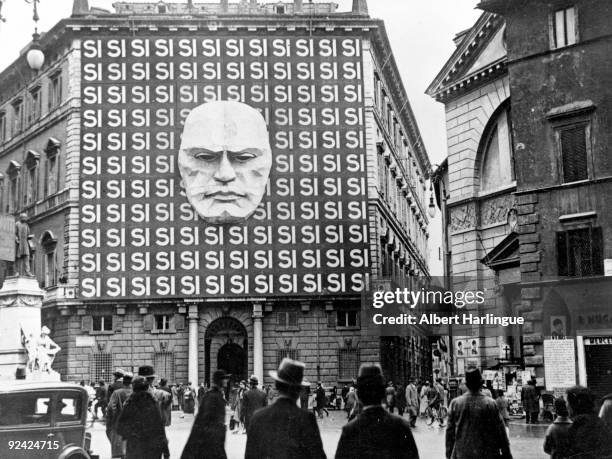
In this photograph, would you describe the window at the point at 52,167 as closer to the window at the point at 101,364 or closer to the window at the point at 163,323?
the window at the point at 163,323

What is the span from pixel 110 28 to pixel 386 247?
56.1 feet

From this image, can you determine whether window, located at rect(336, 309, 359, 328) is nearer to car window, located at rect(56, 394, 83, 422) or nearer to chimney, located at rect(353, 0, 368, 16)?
chimney, located at rect(353, 0, 368, 16)

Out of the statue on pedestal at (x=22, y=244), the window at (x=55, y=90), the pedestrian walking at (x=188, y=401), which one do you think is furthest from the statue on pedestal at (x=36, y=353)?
the window at (x=55, y=90)

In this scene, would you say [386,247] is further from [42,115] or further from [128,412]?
[128,412]

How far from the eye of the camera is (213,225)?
40.4 metres

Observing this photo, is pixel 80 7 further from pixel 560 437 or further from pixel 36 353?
pixel 560 437

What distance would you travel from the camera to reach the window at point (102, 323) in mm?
40844

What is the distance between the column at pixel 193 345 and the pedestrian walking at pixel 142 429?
97.6ft

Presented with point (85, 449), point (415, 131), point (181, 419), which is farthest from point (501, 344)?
point (415, 131)

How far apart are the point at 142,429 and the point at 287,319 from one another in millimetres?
30338

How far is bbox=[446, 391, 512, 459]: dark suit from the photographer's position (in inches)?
343

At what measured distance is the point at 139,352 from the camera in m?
40.5

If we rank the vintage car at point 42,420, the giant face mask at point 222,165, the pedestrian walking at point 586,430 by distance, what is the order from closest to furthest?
the pedestrian walking at point 586,430 → the vintage car at point 42,420 → the giant face mask at point 222,165

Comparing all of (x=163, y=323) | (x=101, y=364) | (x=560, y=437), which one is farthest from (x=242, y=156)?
(x=560, y=437)
